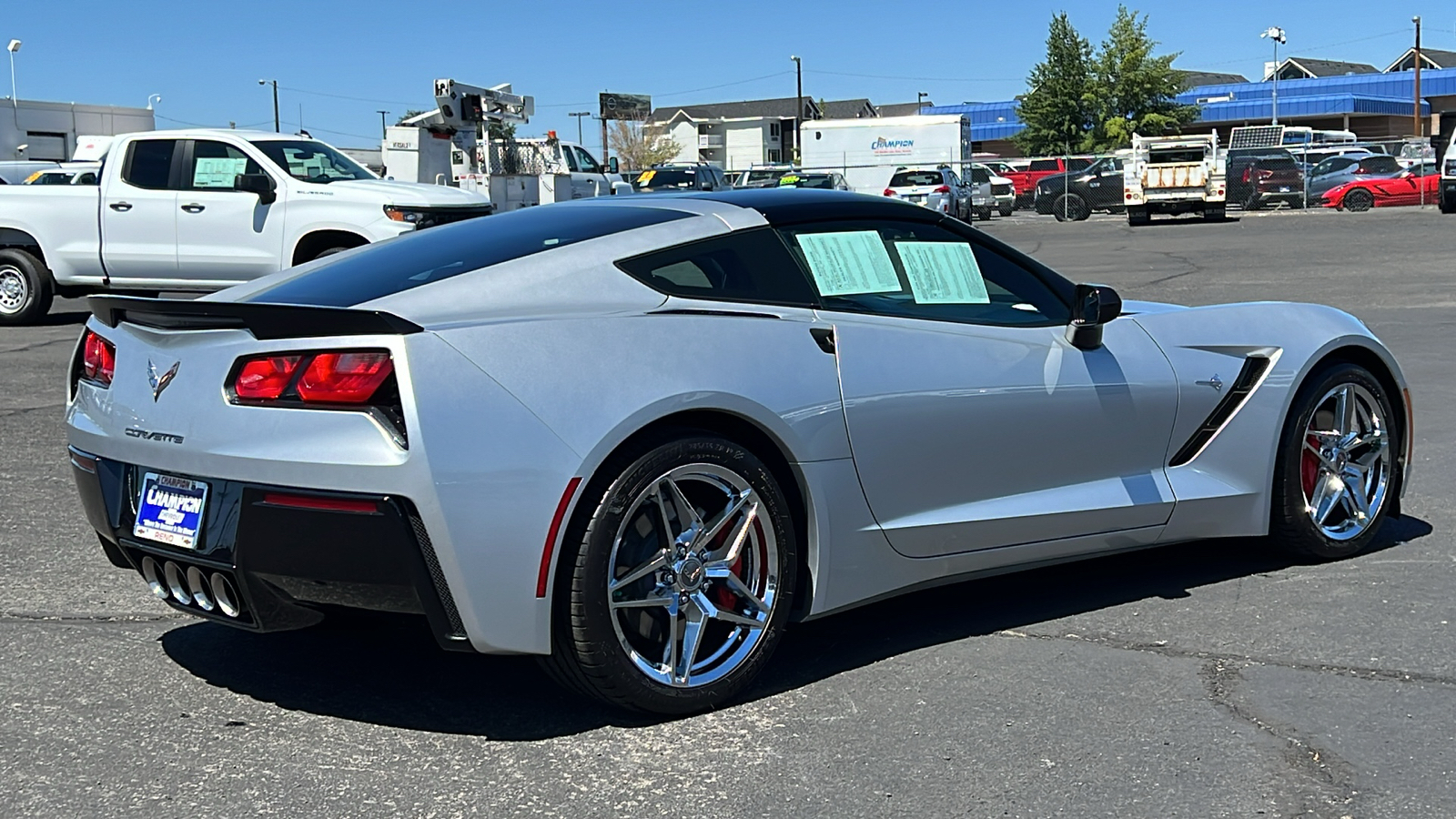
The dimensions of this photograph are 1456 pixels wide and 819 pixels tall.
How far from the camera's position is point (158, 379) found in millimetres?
3850

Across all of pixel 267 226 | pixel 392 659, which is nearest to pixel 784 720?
pixel 392 659

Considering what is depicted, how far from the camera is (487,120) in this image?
26.3m

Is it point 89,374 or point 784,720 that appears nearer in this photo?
point 784,720

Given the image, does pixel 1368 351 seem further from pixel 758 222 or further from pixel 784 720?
pixel 784 720

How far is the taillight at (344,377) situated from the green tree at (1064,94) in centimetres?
7097

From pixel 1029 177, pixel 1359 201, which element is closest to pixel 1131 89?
pixel 1029 177

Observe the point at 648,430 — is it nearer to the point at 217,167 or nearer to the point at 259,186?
the point at 259,186

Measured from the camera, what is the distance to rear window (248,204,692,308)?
400 cm

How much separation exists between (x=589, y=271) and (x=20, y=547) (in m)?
3.10

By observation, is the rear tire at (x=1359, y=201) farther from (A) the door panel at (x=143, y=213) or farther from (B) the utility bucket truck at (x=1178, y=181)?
(A) the door panel at (x=143, y=213)

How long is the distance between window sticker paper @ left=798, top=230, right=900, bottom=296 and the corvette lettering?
5.81 feet

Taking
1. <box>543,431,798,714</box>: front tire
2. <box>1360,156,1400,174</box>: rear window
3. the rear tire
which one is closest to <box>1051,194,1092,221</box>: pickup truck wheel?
the rear tire

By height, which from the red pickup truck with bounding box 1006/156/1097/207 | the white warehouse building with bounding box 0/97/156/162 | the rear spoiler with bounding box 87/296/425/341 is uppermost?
the white warehouse building with bounding box 0/97/156/162

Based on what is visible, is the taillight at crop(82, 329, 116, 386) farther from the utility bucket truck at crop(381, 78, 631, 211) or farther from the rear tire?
the rear tire
